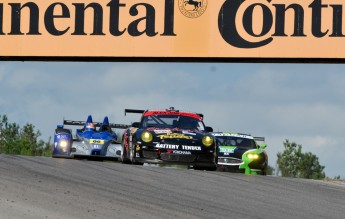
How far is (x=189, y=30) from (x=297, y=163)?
51319mm

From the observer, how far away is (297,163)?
84.3 m

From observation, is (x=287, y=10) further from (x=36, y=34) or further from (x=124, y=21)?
(x=36, y=34)

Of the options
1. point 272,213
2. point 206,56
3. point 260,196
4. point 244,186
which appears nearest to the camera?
point 272,213

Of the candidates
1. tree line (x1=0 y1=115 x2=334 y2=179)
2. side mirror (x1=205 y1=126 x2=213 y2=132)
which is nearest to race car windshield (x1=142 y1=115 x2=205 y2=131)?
side mirror (x1=205 y1=126 x2=213 y2=132)

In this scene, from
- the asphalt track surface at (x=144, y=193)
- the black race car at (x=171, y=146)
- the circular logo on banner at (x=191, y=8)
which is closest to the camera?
the asphalt track surface at (x=144, y=193)

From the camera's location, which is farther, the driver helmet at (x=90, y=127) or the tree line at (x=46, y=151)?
the tree line at (x=46, y=151)

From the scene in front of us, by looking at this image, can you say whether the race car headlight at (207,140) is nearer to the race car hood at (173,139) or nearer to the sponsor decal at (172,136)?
the race car hood at (173,139)

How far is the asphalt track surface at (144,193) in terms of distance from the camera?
1288 centimetres

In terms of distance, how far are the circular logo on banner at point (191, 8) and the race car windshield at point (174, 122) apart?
11.5m

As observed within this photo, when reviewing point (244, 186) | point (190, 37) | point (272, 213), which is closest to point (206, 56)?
point (190, 37)

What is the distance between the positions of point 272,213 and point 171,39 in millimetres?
20286

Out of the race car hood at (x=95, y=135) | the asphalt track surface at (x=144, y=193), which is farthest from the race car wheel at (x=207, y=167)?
the race car hood at (x=95, y=135)

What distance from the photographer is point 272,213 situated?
1440 cm

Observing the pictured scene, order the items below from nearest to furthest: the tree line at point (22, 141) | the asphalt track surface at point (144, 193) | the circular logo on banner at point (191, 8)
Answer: the asphalt track surface at point (144, 193) < the circular logo on banner at point (191, 8) < the tree line at point (22, 141)
